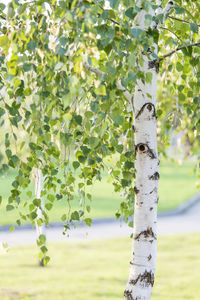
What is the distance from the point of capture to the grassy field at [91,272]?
18.1 feet

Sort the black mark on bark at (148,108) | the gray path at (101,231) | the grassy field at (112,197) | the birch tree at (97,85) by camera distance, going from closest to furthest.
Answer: the birch tree at (97,85) → the black mark on bark at (148,108) → the gray path at (101,231) → the grassy field at (112,197)

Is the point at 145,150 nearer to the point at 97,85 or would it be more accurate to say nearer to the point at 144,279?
the point at 144,279

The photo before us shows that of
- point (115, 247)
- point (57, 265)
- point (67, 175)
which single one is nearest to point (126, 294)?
point (67, 175)

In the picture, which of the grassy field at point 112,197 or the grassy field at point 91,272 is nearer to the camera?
the grassy field at point 91,272

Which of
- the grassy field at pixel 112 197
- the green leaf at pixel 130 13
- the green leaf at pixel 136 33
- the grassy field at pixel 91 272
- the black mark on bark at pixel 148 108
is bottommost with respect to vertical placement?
the grassy field at pixel 91 272

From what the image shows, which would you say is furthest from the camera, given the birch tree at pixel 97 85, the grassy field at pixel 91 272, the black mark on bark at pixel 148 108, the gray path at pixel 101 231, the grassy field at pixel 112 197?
the grassy field at pixel 112 197

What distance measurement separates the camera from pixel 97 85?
1.70 m

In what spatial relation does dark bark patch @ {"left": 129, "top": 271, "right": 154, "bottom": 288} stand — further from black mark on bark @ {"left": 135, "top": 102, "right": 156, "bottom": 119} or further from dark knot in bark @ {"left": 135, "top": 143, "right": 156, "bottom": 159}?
black mark on bark @ {"left": 135, "top": 102, "right": 156, "bottom": 119}

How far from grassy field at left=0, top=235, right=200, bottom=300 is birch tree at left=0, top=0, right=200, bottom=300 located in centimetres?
285

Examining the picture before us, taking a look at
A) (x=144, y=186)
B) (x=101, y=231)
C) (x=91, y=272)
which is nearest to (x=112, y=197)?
(x=101, y=231)

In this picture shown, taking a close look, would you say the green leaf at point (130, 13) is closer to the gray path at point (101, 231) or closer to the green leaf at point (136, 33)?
the green leaf at point (136, 33)

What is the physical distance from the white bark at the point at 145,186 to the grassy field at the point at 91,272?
2788 millimetres

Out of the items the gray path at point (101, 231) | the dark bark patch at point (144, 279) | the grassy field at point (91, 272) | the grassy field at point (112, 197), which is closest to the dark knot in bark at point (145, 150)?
the dark bark patch at point (144, 279)

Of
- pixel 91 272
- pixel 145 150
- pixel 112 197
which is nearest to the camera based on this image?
pixel 145 150
